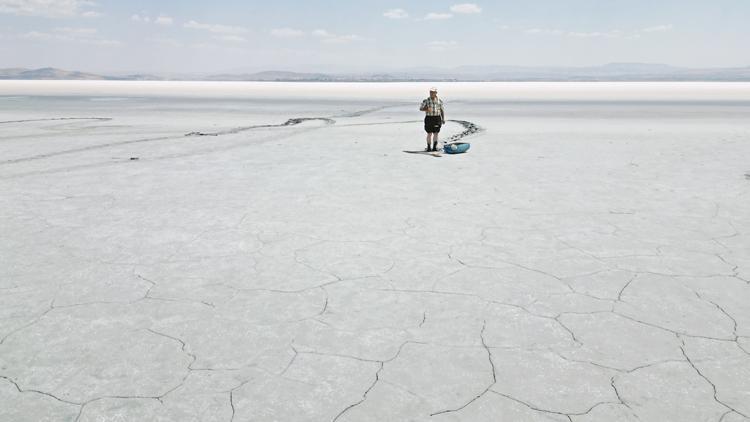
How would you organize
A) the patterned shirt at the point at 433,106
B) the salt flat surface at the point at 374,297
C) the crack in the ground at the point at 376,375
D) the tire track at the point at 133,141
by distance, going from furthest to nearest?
the patterned shirt at the point at 433,106 → the tire track at the point at 133,141 → the salt flat surface at the point at 374,297 → the crack in the ground at the point at 376,375

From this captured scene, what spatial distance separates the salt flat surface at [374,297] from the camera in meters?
2.60

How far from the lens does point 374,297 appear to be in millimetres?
3740

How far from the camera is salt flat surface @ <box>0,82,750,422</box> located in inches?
102

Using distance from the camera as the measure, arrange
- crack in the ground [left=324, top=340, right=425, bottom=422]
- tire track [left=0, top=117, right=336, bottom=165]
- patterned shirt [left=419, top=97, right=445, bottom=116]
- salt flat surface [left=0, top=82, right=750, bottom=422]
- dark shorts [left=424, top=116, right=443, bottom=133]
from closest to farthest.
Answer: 1. crack in the ground [left=324, top=340, right=425, bottom=422]
2. salt flat surface [left=0, top=82, right=750, bottom=422]
3. tire track [left=0, top=117, right=336, bottom=165]
4. patterned shirt [left=419, top=97, right=445, bottom=116]
5. dark shorts [left=424, top=116, right=443, bottom=133]

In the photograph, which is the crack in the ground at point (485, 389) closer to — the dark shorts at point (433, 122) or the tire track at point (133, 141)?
the dark shorts at point (433, 122)

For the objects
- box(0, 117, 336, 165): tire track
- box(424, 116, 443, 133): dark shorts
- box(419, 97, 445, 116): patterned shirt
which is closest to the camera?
box(0, 117, 336, 165): tire track

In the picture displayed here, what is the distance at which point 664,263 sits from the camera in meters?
4.38

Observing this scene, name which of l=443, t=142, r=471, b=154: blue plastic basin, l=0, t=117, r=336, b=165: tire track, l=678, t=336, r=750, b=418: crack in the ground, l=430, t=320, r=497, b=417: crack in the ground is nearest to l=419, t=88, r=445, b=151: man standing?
l=443, t=142, r=471, b=154: blue plastic basin

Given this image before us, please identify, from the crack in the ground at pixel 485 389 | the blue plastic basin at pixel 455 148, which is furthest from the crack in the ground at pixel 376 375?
the blue plastic basin at pixel 455 148

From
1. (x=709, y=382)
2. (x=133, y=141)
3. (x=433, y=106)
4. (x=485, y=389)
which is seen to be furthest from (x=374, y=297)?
(x=133, y=141)

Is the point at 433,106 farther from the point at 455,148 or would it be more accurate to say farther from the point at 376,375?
the point at 376,375

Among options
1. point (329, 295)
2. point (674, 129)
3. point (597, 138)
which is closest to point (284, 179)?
point (329, 295)

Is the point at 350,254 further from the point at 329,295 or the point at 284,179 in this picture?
the point at 284,179

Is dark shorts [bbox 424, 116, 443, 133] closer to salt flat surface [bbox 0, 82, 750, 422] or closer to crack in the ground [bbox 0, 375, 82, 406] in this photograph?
salt flat surface [bbox 0, 82, 750, 422]
